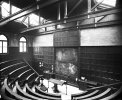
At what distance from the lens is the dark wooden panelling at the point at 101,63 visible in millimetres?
8141

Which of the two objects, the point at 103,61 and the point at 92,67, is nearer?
the point at 103,61

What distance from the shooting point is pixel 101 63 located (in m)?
8.91

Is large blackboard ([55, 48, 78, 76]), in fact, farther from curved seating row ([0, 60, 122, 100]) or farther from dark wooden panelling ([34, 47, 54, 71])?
curved seating row ([0, 60, 122, 100])

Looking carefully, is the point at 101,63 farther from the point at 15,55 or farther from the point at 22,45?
the point at 22,45

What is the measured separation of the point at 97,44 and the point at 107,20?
2.16 metres

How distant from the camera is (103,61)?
8.81 metres

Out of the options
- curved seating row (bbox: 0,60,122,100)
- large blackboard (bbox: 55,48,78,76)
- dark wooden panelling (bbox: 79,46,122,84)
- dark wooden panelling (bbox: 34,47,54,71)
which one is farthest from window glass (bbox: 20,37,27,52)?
dark wooden panelling (bbox: 79,46,122,84)

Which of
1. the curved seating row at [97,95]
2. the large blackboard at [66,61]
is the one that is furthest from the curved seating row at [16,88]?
the large blackboard at [66,61]

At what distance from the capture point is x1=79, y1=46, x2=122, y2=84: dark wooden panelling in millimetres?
8141

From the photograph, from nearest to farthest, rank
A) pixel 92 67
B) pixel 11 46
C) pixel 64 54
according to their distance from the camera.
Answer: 1. pixel 92 67
2. pixel 64 54
3. pixel 11 46

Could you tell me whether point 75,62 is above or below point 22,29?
below

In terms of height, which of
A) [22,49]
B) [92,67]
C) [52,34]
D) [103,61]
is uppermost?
[52,34]

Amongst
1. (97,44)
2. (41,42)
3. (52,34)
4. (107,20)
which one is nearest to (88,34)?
(97,44)

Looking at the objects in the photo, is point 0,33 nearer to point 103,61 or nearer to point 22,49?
point 22,49
